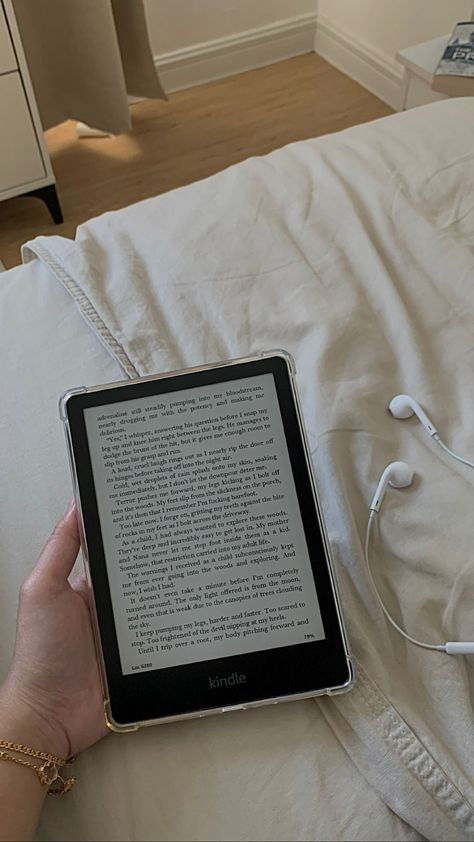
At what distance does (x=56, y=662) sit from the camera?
66cm

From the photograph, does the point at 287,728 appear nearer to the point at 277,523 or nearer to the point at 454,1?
the point at 277,523

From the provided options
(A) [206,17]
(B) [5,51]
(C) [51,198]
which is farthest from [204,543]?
(A) [206,17]

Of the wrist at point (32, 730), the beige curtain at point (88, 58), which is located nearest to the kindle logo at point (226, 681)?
the wrist at point (32, 730)

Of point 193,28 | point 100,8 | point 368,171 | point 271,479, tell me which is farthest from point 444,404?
point 193,28

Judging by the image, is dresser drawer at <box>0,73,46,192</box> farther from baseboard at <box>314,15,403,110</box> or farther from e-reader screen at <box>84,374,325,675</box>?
e-reader screen at <box>84,374,325,675</box>

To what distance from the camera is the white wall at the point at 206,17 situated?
2.09m

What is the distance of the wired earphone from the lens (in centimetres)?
64

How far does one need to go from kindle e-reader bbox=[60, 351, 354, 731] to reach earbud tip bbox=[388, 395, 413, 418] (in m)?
0.13

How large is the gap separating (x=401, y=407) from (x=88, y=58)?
54.4 inches

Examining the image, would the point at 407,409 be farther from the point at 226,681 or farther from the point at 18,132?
the point at 18,132

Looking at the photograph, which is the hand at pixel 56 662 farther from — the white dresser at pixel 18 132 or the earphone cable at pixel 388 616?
the white dresser at pixel 18 132

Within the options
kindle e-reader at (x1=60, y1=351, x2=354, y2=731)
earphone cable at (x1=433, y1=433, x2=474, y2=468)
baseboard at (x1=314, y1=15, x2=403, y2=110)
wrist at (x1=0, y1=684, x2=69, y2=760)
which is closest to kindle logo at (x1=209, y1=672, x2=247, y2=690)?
kindle e-reader at (x1=60, y1=351, x2=354, y2=731)

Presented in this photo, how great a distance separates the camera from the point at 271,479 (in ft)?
2.19

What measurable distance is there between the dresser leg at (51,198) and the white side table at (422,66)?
0.82m
